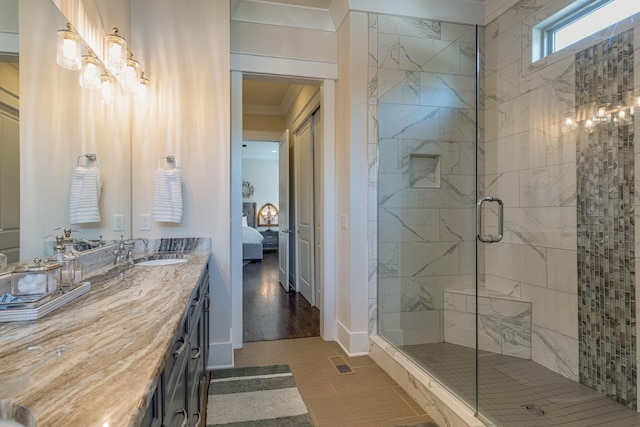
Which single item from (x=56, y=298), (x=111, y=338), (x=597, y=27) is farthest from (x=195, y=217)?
(x=597, y=27)

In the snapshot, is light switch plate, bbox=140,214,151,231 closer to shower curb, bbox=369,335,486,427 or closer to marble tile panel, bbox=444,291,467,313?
shower curb, bbox=369,335,486,427

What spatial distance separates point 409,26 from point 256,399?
10.1 ft

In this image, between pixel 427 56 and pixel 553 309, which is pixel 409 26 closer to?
pixel 427 56

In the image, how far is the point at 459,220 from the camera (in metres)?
3.01

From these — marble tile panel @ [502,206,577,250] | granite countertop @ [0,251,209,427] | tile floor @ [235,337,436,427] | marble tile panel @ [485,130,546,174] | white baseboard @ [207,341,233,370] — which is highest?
marble tile panel @ [485,130,546,174]

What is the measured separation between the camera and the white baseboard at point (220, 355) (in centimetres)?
259

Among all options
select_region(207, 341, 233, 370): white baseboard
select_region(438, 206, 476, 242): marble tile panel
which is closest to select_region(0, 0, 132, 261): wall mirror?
select_region(207, 341, 233, 370): white baseboard

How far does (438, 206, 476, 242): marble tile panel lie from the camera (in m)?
3.00

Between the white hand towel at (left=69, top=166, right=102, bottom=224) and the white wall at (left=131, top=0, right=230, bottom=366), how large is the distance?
0.50 metres

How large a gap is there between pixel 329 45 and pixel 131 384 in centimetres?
303

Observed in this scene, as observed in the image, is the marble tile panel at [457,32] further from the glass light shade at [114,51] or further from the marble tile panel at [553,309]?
the glass light shade at [114,51]

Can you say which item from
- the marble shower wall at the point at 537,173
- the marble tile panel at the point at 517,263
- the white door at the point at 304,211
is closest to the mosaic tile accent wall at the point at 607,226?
the marble shower wall at the point at 537,173

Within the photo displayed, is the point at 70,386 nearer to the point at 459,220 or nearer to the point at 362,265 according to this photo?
the point at 362,265

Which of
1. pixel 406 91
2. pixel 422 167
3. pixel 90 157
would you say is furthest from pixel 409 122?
pixel 90 157
